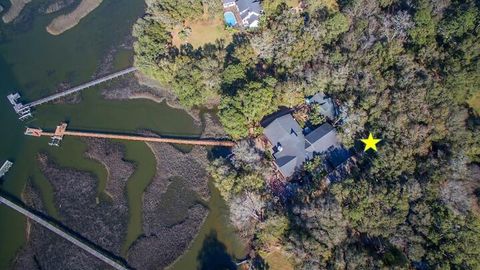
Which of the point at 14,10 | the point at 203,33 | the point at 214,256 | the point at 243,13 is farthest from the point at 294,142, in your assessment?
the point at 14,10

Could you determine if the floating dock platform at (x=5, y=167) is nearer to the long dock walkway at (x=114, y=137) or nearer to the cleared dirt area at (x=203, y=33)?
the long dock walkway at (x=114, y=137)

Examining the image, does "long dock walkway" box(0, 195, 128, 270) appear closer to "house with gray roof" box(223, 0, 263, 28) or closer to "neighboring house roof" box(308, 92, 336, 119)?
"neighboring house roof" box(308, 92, 336, 119)

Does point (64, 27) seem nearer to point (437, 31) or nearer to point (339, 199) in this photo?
point (339, 199)

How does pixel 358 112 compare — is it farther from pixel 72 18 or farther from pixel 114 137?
pixel 72 18

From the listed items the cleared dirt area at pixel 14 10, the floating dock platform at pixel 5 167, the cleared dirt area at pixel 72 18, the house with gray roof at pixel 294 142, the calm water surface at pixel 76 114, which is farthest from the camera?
the cleared dirt area at pixel 14 10

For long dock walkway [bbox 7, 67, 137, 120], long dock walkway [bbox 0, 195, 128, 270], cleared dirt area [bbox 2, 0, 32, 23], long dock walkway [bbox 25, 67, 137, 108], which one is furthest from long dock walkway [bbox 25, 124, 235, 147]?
cleared dirt area [bbox 2, 0, 32, 23]

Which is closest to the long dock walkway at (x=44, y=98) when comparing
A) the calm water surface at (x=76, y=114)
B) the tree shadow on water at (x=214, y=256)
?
the calm water surface at (x=76, y=114)
